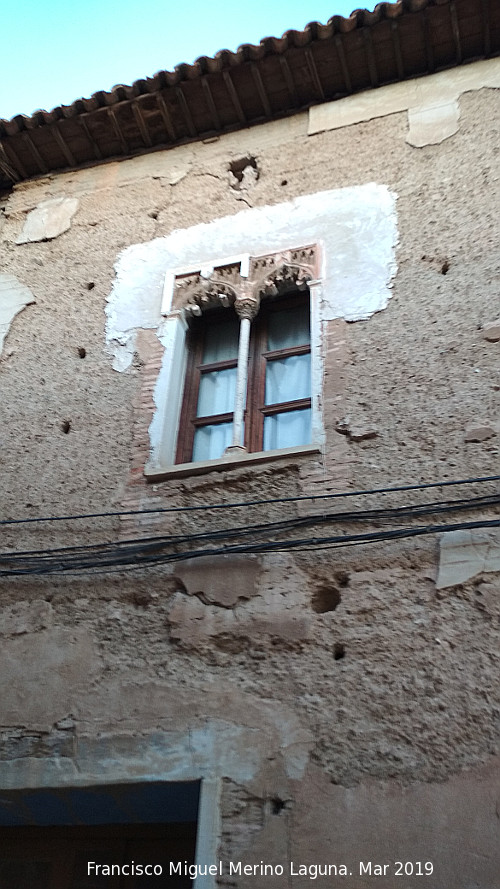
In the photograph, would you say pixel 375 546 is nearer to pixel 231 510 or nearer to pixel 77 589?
pixel 231 510

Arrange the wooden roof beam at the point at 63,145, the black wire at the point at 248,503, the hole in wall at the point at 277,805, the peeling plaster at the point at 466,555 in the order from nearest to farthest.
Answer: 1. the hole in wall at the point at 277,805
2. the peeling plaster at the point at 466,555
3. the black wire at the point at 248,503
4. the wooden roof beam at the point at 63,145

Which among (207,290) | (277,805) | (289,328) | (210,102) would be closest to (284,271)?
(289,328)

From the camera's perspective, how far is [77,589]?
3.84 metres

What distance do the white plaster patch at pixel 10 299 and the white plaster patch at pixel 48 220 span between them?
16.6 inches

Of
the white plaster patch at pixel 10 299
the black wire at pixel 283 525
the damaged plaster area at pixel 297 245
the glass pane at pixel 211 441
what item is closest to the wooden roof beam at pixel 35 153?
the white plaster patch at pixel 10 299

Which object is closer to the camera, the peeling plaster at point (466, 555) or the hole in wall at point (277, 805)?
the hole in wall at point (277, 805)

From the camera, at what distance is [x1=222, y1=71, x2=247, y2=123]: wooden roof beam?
18.7 feet

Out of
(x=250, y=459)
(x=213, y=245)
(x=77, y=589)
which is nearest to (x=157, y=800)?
(x=77, y=589)

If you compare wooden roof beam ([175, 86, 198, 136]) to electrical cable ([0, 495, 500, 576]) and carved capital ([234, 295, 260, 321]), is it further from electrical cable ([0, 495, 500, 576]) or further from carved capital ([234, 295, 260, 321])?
electrical cable ([0, 495, 500, 576])

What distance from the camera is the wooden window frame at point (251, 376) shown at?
14.4 ft

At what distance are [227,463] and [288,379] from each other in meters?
0.80

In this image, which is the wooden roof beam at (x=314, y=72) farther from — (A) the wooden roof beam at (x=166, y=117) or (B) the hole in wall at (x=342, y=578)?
(B) the hole in wall at (x=342, y=578)

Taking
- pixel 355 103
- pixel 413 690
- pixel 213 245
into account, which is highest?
pixel 355 103

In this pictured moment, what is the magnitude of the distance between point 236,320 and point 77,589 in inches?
78.2
